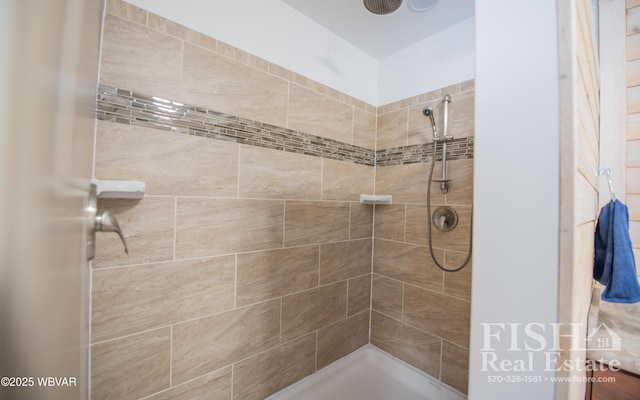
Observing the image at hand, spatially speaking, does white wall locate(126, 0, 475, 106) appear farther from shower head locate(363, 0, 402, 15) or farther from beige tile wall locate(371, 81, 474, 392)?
shower head locate(363, 0, 402, 15)

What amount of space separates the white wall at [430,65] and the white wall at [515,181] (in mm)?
995

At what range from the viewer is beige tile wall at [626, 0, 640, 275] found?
1.06 metres

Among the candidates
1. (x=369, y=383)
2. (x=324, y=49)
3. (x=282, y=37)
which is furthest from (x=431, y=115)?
(x=369, y=383)

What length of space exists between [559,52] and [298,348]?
154 cm

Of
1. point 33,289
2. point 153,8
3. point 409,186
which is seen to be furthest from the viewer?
point 409,186

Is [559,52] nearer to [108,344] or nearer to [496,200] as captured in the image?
[496,200]

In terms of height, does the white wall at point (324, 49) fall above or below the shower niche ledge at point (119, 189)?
above

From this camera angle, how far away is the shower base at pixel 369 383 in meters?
1.28

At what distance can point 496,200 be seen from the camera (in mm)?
479

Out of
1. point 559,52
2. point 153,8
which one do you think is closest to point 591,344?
point 559,52

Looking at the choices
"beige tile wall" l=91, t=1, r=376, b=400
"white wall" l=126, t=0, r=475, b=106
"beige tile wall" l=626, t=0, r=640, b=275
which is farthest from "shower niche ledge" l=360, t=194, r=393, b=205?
"beige tile wall" l=626, t=0, r=640, b=275

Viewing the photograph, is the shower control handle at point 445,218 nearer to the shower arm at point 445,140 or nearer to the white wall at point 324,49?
the shower arm at point 445,140

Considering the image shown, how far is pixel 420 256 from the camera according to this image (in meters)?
1.44

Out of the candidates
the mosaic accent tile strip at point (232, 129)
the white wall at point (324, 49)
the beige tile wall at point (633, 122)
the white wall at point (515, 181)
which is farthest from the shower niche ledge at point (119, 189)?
the beige tile wall at point (633, 122)
